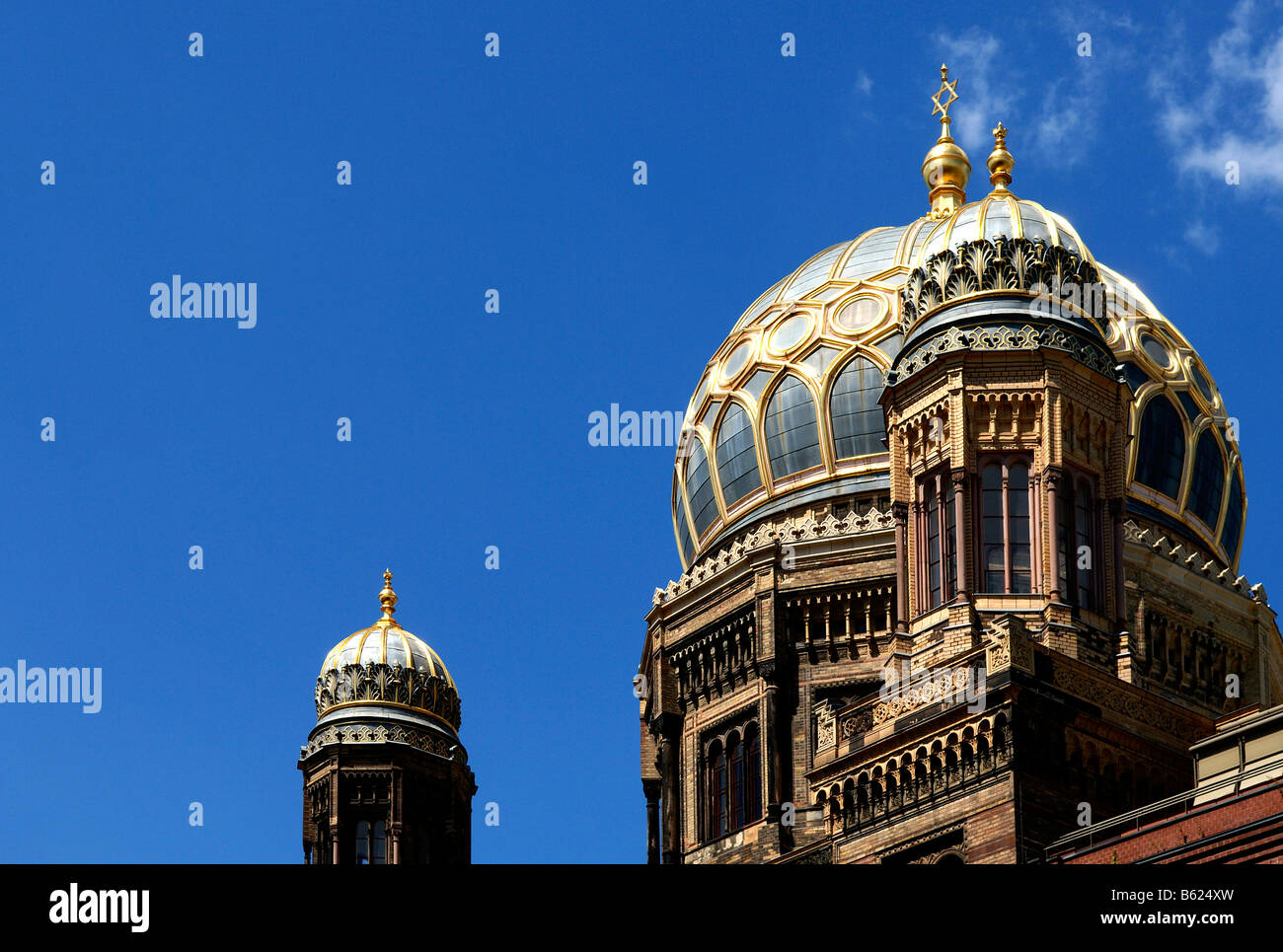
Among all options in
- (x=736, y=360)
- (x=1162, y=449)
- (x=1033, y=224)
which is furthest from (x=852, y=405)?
(x=1033, y=224)

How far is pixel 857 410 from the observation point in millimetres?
60219

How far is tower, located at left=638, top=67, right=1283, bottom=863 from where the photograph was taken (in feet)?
142

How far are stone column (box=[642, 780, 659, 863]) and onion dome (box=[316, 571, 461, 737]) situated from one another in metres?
5.89

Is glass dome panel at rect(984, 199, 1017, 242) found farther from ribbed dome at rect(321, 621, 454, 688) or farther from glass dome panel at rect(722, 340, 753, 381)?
ribbed dome at rect(321, 621, 454, 688)

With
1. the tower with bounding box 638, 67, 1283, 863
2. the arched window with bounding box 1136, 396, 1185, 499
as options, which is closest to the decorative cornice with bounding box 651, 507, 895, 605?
the tower with bounding box 638, 67, 1283, 863

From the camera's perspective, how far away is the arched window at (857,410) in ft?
196

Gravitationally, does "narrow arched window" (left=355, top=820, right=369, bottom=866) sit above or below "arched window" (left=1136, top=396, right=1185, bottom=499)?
below

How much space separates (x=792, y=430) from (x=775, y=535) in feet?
8.55

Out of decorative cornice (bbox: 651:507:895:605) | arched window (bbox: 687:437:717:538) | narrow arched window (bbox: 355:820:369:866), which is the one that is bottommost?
narrow arched window (bbox: 355:820:369:866)
